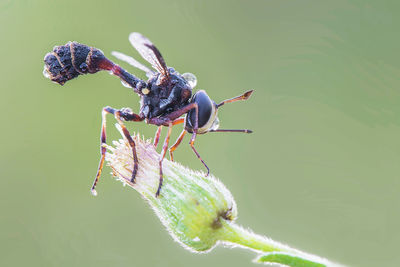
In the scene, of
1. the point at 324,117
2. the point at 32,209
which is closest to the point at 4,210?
the point at 32,209

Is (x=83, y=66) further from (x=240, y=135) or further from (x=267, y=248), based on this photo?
(x=240, y=135)

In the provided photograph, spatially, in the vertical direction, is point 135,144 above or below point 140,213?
above

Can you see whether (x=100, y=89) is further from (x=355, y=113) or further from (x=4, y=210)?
(x=355, y=113)

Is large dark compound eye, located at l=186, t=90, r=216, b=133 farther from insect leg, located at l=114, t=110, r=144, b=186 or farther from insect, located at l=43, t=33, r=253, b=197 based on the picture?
insect leg, located at l=114, t=110, r=144, b=186

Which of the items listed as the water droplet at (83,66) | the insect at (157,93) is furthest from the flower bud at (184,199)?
the water droplet at (83,66)

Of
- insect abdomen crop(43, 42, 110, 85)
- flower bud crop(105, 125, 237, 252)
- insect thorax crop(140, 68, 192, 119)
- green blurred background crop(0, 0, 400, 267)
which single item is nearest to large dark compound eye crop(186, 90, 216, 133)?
insect thorax crop(140, 68, 192, 119)

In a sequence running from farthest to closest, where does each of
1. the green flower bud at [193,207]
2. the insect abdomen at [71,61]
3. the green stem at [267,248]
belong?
the insect abdomen at [71,61]
the green flower bud at [193,207]
the green stem at [267,248]

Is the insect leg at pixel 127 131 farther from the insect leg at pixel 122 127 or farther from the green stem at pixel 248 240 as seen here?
the green stem at pixel 248 240
